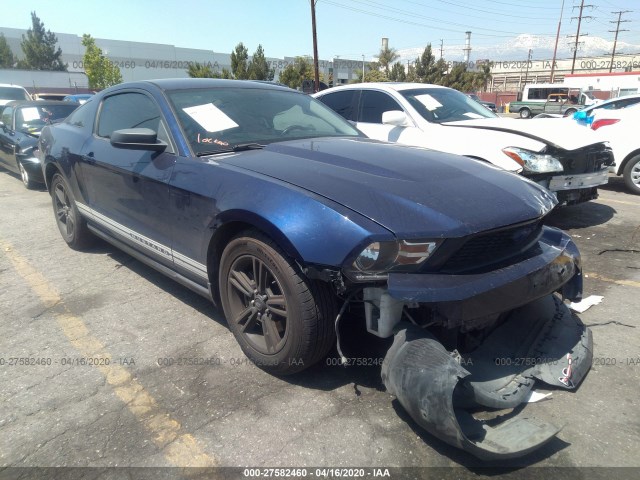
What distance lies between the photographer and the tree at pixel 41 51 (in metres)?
58.9

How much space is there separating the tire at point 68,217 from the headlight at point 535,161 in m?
4.29


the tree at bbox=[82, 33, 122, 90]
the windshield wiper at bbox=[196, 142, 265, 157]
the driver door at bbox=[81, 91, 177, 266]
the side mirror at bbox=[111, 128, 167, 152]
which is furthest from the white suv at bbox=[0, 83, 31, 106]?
the tree at bbox=[82, 33, 122, 90]

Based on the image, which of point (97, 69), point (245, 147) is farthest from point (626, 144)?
point (97, 69)

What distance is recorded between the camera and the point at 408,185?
7.97 feet

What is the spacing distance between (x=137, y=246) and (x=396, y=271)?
7.32 ft

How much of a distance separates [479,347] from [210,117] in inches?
87.3

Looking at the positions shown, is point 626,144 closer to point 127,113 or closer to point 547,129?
point 547,129

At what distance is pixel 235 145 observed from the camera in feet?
10.2

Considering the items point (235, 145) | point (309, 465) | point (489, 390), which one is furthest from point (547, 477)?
point (235, 145)

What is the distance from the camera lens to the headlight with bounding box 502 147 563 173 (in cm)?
486

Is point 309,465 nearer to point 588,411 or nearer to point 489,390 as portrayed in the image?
point 489,390

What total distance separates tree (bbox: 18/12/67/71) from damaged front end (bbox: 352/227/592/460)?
6902 cm

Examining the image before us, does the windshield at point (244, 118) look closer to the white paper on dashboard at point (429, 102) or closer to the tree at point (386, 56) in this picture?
the white paper on dashboard at point (429, 102)

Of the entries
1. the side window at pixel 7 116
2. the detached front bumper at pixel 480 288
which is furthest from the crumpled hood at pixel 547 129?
the side window at pixel 7 116
